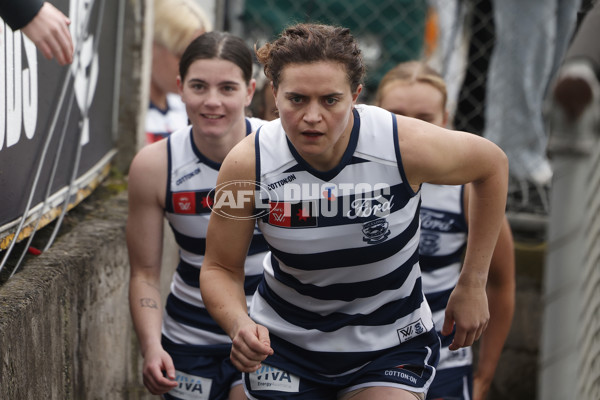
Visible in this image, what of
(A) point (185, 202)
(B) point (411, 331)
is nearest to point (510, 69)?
(A) point (185, 202)

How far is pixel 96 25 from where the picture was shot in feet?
13.6

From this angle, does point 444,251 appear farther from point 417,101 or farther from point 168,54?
point 168,54

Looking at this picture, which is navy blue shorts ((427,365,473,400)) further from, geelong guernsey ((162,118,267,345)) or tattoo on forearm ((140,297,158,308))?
tattoo on forearm ((140,297,158,308))

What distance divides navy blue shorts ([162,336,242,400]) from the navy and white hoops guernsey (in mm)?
840

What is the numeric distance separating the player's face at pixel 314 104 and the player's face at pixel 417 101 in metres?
1.13

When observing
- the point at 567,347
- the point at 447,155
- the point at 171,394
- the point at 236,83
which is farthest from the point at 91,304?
the point at 567,347

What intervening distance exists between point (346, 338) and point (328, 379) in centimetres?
15

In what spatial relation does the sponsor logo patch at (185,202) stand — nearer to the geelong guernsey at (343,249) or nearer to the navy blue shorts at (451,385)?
the geelong guernsey at (343,249)

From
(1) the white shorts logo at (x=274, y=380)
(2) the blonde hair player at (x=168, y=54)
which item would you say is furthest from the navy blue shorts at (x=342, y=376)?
(2) the blonde hair player at (x=168, y=54)

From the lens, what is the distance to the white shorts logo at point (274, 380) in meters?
2.65

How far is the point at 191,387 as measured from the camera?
3182mm

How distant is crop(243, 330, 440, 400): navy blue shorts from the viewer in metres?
2.60

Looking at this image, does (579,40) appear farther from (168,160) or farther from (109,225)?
(109,225)

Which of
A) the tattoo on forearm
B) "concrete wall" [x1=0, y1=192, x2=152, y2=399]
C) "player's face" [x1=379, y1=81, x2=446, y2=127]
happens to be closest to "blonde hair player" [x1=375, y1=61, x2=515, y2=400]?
"player's face" [x1=379, y1=81, x2=446, y2=127]
